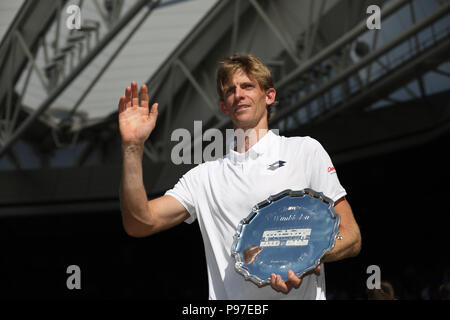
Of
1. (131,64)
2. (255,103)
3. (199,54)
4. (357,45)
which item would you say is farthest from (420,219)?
(255,103)

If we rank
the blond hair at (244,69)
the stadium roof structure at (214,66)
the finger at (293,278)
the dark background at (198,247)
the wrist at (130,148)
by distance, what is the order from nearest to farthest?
the finger at (293,278)
the wrist at (130,148)
the blond hair at (244,69)
the stadium roof structure at (214,66)
the dark background at (198,247)

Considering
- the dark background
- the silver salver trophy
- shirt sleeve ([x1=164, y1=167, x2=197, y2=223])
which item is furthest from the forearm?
the dark background

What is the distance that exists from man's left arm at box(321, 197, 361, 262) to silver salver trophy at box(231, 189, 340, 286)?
58 mm

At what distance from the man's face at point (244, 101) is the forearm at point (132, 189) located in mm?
444

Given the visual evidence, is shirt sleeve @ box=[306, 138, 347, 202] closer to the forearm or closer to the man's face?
the man's face

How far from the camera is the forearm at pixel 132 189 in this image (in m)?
2.29

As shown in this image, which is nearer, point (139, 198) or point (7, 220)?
point (139, 198)

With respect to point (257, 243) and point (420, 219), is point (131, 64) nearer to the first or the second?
point (420, 219)

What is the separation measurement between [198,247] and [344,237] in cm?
2602

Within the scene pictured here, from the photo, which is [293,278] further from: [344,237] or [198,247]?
[198,247]

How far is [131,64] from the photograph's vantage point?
23250mm

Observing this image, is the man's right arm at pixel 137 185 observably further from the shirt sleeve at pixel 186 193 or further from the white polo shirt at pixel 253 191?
the white polo shirt at pixel 253 191

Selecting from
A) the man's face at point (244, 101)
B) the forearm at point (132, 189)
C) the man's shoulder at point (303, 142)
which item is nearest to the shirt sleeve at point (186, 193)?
the forearm at point (132, 189)

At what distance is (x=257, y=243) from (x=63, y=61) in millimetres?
17287
